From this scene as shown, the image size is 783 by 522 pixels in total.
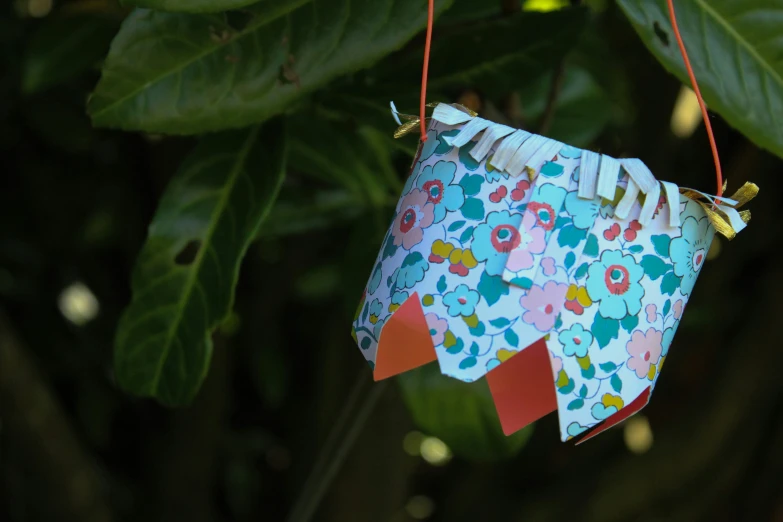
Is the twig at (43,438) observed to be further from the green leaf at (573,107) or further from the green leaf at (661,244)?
the green leaf at (661,244)

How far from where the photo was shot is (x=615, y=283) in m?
0.34

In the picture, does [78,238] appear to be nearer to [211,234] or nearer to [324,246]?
[324,246]

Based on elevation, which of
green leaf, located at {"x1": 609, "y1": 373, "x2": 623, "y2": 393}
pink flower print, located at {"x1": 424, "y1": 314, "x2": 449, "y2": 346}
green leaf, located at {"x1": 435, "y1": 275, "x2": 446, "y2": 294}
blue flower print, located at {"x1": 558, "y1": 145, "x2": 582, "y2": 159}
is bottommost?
green leaf, located at {"x1": 609, "y1": 373, "x2": 623, "y2": 393}

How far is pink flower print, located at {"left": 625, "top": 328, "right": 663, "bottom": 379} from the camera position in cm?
35

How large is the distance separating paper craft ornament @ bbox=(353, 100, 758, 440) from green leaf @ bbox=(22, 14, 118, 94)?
467 millimetres

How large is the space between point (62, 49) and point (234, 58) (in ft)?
1.00

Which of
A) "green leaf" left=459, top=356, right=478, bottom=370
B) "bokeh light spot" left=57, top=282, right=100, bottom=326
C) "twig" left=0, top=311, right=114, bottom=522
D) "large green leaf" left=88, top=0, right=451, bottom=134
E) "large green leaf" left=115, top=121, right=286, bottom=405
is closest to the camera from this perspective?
"green leaf" left=459, top=356, right=478, bottom=370

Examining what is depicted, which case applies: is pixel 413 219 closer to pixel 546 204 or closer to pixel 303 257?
pixel 546 204

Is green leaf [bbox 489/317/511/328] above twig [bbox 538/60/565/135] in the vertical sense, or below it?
above

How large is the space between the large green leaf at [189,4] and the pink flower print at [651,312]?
25cm

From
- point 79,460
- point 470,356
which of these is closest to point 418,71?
point 470,356

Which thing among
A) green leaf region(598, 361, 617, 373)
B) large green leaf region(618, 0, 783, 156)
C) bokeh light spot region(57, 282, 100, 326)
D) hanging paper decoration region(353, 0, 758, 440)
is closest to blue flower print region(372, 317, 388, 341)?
hanging paper decoration region(353, 0, 758, 440)

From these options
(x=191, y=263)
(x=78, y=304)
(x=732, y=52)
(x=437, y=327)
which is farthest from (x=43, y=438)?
(x=732, y=52)

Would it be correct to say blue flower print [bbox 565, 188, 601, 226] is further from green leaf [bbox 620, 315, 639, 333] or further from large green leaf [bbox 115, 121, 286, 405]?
large green leaf [bbox 115, 121, 286, 405]
